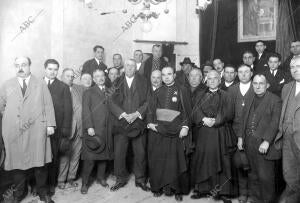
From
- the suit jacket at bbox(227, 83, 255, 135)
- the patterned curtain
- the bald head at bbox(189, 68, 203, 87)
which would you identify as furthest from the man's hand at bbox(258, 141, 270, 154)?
the patterned curtain

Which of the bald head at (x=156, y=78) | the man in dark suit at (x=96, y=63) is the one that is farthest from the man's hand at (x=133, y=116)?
the man in dark suit at (x=96, y=63)

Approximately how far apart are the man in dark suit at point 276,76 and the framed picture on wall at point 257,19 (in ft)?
7.16

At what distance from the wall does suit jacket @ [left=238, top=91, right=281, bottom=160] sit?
400 centimetres

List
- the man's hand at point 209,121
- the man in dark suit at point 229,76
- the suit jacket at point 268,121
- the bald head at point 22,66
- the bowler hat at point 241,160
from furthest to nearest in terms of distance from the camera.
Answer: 1. the man in dark suit at point 229,76
2. the man's hand at point 209,121
3. the bowler hat at point 241,160
4. the bald head at point 22,66
5. the suit jacket at point 268,121

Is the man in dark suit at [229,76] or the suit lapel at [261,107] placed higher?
the man in dark suit at [229,76]

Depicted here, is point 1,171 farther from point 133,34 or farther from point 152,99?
point 133,34

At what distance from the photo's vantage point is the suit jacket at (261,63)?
563 cm

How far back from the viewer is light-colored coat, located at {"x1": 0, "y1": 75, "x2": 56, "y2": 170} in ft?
12.7

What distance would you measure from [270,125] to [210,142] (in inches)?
29.9

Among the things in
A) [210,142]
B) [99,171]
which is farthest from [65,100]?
[210,142]

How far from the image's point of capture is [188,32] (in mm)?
8391

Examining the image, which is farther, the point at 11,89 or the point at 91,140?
the point at 91,140

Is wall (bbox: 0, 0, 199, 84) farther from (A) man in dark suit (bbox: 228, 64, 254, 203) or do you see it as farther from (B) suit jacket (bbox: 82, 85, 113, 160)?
(A) man in dark suit (bbox: 228, 64, 254, 203)

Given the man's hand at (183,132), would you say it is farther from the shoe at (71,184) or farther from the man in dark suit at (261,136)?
the shoe at (71,184)
